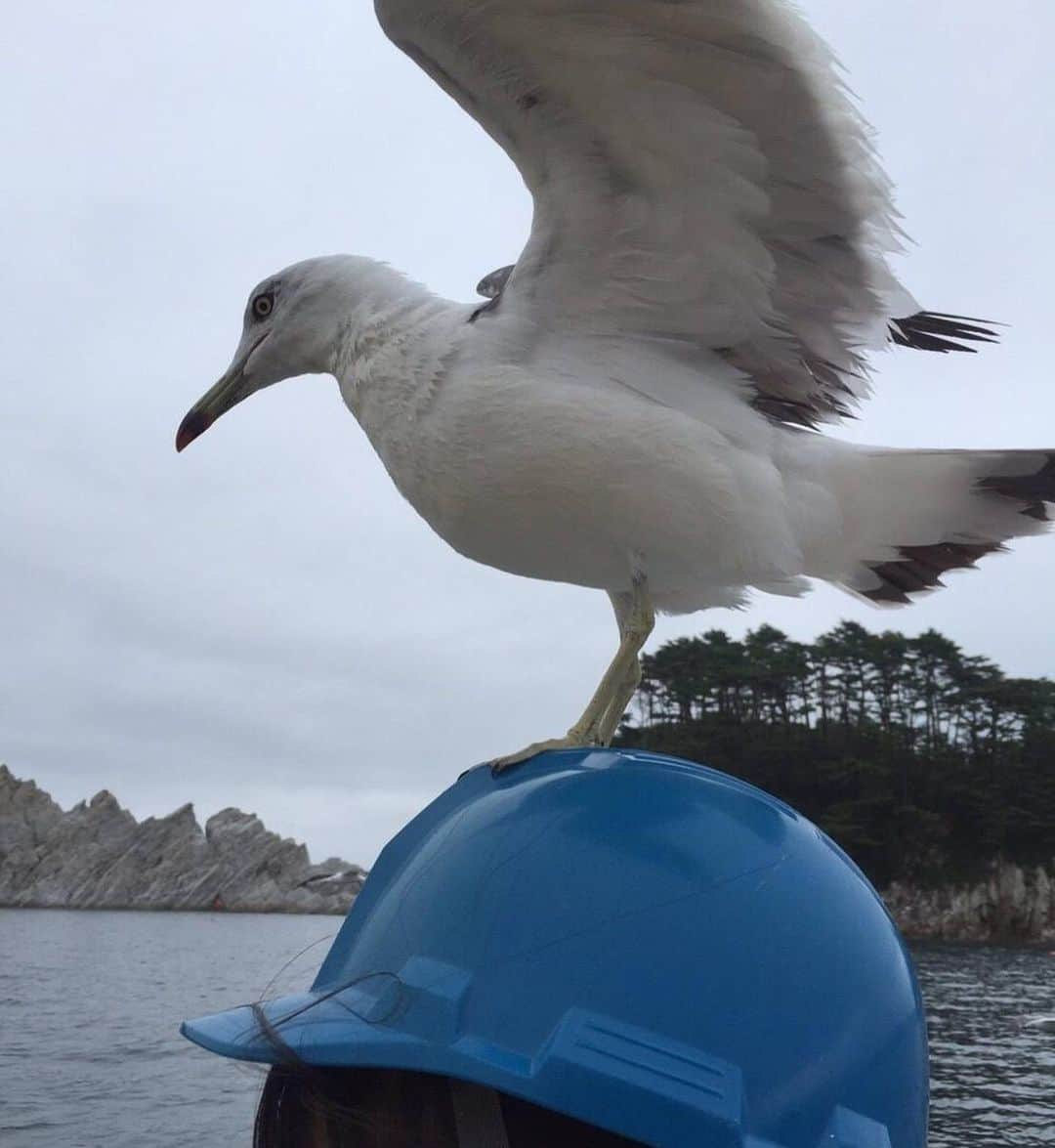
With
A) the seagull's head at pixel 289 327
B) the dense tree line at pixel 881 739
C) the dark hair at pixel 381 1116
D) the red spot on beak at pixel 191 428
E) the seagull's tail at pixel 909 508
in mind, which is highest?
the dense tree line at pixel 881 739

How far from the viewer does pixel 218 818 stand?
310 feet

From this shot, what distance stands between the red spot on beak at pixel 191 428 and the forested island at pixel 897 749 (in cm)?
5227

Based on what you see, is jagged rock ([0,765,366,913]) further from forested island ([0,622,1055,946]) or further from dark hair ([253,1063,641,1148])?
dark hair ([253,1063,641,1148])

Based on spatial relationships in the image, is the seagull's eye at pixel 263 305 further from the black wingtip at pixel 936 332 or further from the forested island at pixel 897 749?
the forested island at pixel 897 749

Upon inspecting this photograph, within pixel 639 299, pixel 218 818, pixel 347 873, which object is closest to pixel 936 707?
pixel 347 873

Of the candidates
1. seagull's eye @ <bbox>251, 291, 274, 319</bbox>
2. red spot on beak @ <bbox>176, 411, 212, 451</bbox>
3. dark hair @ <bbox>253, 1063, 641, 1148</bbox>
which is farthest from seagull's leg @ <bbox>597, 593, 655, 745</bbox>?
red spot on beak @ <bbox>176, 411, 212, 451</bbox>

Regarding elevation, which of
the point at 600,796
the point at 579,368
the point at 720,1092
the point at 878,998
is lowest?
the point at 720,1092

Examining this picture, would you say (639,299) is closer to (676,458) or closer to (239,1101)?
(676,458)

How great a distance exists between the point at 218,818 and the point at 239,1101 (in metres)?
87.4

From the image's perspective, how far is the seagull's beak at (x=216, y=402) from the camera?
3.62 m

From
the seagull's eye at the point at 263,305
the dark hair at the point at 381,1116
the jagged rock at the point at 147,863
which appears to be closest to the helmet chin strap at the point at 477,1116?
the dark hair at the point at 381,1116

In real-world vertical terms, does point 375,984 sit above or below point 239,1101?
above

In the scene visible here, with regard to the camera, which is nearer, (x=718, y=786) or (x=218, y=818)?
(x=718, y=786)

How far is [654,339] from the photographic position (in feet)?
10.6
